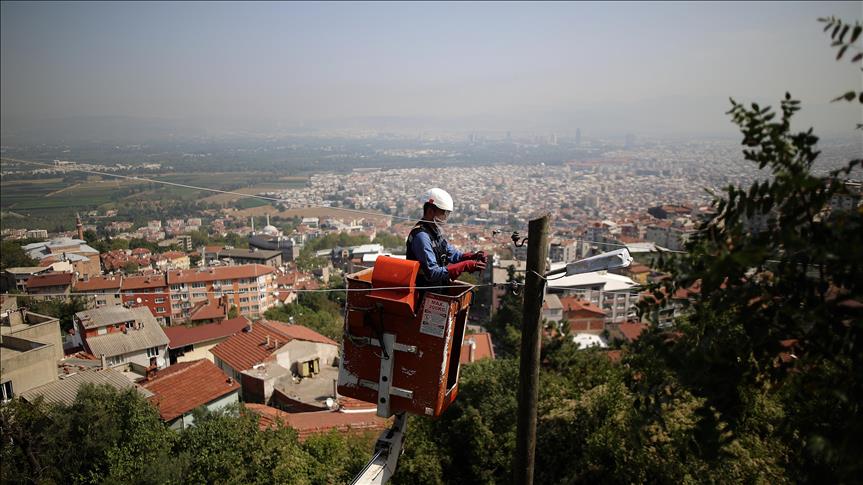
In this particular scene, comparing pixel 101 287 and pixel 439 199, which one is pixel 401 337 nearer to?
pixel 439 199

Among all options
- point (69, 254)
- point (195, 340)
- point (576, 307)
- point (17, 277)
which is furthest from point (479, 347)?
point (69, 254)

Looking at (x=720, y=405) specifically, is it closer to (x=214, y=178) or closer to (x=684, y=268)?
(x=684, y=268)

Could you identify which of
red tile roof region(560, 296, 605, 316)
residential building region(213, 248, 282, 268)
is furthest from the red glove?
residential building region(213, 248, 282, 268)

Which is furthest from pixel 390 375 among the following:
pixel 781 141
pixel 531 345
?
pixel 781 141

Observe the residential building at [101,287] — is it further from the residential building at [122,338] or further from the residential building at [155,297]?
the residential building at [122,338]

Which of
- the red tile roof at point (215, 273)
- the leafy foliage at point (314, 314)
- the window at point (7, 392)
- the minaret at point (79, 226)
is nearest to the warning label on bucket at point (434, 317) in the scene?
the window at point (7, 392)

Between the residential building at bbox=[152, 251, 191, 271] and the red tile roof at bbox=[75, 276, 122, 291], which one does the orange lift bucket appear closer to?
the red tile roof at bbox=[75, 276, 122, 291]
